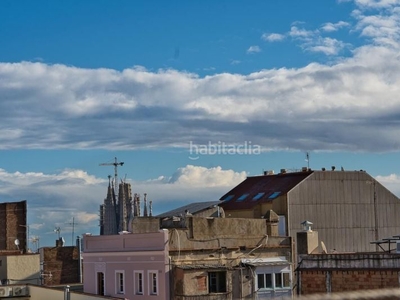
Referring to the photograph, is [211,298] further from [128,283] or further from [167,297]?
[128,283]

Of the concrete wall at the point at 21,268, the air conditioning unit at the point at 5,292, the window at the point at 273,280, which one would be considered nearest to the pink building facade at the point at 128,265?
the air conditioning unit at the point at 5,292

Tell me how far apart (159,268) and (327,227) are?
1452 inches

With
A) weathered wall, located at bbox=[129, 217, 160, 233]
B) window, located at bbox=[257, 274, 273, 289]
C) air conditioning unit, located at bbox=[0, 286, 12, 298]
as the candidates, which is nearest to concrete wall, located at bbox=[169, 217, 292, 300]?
window, located at bbox=[257, 274, 273, 289]

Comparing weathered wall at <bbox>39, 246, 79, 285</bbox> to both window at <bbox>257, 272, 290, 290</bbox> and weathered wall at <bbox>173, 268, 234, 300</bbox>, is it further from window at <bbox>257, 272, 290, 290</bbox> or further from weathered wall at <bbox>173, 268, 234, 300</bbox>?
weathered wall at <bbox>173, 268, 234, 300</bbox>

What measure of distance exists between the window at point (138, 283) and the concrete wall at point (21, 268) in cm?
1546

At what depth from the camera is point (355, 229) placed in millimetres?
75188

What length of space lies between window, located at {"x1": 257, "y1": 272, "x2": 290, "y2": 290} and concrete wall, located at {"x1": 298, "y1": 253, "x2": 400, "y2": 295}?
37.2 feet

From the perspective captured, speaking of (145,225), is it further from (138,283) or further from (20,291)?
(20,291)

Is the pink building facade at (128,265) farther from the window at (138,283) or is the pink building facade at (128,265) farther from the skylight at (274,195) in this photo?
the skylight at (274,195)

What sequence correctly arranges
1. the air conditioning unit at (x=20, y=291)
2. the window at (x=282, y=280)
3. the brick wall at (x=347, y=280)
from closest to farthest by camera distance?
the brick wall at (x=347, y=280) < the window at (x=282, y=280) < the air conditioning unit at (x=20, y=291)

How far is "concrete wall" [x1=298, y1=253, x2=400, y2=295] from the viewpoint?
28656mm

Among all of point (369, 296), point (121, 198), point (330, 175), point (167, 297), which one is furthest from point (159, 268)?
point (121, 198)

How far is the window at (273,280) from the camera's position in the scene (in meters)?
42.0

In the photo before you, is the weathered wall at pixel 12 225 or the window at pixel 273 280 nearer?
the window at pixel 273 280
